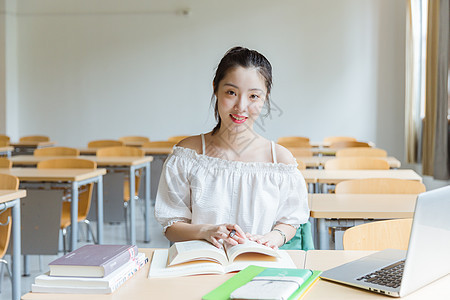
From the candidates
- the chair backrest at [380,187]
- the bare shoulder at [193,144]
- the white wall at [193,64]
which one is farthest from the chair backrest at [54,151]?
the bare shoulder at [193,144]

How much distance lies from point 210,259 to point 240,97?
586 millimetres

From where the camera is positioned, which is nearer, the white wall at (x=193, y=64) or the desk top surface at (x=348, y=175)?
the desk top surface at (x=348, y=175)

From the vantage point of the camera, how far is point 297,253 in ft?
5.25

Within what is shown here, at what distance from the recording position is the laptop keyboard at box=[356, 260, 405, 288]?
1240 mm

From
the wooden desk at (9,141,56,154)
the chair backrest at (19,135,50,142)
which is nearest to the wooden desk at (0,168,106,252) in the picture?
the wooden desk at (9,141,56,154)

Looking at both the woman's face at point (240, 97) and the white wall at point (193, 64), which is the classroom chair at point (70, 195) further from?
the white wall at point (193, 64)

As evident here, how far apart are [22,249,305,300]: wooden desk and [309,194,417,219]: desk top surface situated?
1211mm

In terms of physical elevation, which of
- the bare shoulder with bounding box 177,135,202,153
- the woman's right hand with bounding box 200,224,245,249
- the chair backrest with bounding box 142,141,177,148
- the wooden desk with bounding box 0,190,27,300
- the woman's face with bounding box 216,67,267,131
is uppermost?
the woman's face with bounding box 216,67,267,131

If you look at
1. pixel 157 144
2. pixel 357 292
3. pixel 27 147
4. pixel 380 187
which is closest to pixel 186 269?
pixel 357 292

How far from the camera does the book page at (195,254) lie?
1.40 metres

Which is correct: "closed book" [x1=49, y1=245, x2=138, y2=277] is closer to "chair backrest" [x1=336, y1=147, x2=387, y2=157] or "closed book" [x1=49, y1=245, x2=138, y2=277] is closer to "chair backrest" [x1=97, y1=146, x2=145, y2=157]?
"chair backrest" [x1=336, y1=147, x2=387, y2=157]

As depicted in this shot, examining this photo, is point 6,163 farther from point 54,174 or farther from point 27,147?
point 27,147

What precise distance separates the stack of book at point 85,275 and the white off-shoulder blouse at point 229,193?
0.52 metres

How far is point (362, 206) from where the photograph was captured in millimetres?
2561
